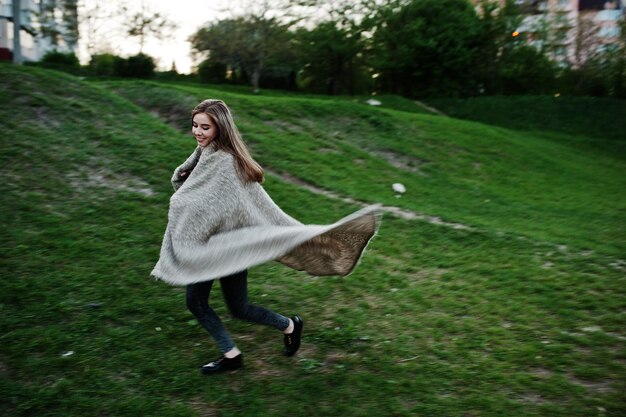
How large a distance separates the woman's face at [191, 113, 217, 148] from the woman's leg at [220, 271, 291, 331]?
3.84ft

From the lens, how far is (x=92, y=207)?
8461 mm

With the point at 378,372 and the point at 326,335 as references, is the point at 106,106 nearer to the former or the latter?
the point at 326,335

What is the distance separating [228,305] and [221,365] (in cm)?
61

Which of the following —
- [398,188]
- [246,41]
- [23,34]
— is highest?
[23,34]

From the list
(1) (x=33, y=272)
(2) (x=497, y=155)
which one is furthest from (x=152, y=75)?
(1) (x=33, y=272)

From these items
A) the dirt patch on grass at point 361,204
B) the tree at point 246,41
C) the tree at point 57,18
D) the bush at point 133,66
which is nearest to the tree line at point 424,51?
the tree at point 246,41

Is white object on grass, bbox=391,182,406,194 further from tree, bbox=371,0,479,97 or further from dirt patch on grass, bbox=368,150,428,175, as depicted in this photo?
tree, bbox=371,0,479,97

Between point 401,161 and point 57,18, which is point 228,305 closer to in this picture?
point 401,161

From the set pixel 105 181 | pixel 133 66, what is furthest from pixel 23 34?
pixel 105 181

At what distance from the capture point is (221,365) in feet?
15.3

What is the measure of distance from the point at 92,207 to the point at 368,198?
579 centimetres

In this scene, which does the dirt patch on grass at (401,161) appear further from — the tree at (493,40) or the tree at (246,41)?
the tree at (493,40)

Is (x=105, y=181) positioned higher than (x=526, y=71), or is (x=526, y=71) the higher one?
(x=526, y=71)

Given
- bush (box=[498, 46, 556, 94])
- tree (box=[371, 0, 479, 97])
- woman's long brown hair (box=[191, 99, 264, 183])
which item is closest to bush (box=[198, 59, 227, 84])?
tree (box=[371, 0, 479, 97])
